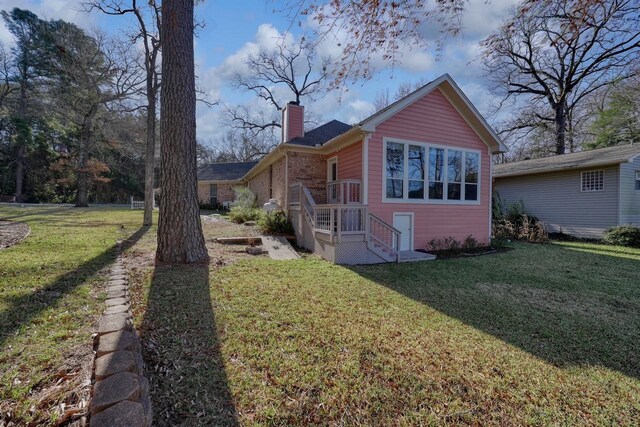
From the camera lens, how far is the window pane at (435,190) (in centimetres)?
901

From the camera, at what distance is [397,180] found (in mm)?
8492

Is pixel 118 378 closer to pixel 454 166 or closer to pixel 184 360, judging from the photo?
pixel 184 360

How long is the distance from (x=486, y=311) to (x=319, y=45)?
460 cm

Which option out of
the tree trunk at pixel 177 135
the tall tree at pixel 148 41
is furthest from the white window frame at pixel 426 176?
the tall tree at pixel 148 41

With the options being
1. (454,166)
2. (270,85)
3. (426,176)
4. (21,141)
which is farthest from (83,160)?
(454,166)

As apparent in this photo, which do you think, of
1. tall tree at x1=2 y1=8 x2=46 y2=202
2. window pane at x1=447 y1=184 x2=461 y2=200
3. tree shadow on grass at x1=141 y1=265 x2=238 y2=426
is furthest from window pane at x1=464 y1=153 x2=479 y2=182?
tall tree at x1=2 y1=8 x2=46 y2=202

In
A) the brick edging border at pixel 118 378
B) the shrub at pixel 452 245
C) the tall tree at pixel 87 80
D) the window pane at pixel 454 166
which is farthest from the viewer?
the tall tree at pixel 87 80

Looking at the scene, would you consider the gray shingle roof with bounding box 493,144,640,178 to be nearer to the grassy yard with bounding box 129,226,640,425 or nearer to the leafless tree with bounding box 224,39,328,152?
the grassy yard with bounding box 129,226,640,425

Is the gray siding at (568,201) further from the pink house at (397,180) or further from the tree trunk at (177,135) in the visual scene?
the tree trunk at (177,135)

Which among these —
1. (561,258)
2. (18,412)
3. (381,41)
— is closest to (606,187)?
(561,258)

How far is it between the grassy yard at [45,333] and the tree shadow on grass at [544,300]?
3891 mm

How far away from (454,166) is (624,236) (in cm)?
740

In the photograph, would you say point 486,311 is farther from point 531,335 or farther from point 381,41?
point 381,41

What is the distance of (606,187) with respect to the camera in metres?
11.9
